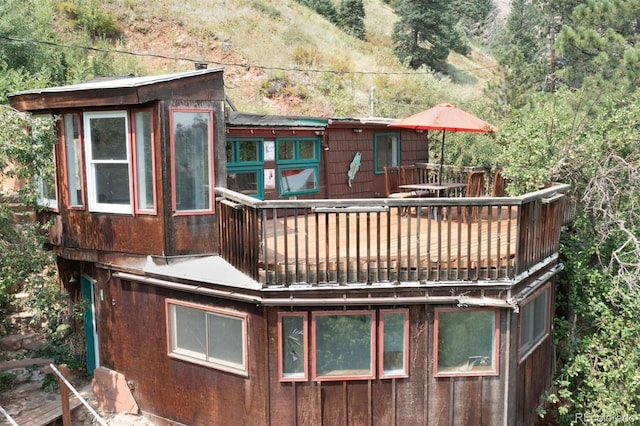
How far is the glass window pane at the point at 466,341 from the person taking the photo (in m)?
7.52

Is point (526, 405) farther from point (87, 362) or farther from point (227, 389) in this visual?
point (87, 362)

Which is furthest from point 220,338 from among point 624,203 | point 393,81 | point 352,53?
point 352,53

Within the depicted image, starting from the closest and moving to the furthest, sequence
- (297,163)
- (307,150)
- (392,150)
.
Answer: (297,163) → (307,150) → (392,150)

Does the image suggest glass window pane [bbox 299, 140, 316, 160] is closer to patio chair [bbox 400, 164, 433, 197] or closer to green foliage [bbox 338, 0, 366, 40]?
patio chair [bbox 400, 164, 433, 197]

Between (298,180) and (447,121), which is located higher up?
(447,121)

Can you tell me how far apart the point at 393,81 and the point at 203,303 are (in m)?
28.3

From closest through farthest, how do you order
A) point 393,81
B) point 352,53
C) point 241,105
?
point 241,105, point 393,81, point 352,53

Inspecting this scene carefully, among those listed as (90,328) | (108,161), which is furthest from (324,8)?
(108,161)

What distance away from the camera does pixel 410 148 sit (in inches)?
594

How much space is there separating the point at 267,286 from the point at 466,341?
2773mm

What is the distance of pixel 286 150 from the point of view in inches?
460

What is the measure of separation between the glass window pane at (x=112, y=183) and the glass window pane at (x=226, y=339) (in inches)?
88.4

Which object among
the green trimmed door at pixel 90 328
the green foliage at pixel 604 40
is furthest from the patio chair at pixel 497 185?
the green trimmed door at pixel 90 328

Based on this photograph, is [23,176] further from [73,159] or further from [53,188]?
[53,188]
